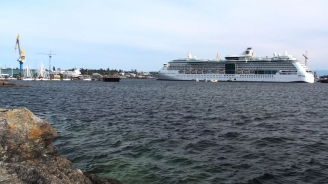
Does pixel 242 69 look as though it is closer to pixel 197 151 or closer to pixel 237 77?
pixel 237 77

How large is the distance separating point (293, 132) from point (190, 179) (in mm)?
9251

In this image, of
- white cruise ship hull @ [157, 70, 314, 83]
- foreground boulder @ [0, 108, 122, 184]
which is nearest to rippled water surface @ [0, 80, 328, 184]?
foreground boulder @ [0, 108, 122, 184]

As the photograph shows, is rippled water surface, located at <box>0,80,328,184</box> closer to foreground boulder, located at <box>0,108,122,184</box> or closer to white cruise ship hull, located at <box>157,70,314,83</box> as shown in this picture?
foreground boulder, located at <box>0,108,122,184</box>

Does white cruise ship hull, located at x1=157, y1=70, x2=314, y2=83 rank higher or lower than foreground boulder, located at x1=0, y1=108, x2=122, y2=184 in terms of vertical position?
higher

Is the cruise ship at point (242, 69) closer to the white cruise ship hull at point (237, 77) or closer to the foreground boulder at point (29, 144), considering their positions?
the white cruise ship hull at point (237, 77)

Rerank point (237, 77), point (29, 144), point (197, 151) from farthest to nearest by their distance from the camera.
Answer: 1. point (237, 77)
2. point (197, 151)
3. point (29, 144)

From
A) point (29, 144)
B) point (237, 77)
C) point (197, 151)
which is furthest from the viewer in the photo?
point (237, 77)

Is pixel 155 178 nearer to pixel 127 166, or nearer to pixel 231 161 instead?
pixel 127 166

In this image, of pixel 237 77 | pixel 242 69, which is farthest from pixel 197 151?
pixel 242 69

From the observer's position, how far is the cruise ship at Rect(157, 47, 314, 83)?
110 m

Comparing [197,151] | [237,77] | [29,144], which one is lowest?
[197,151]

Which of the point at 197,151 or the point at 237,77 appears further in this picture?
the point at 237,77

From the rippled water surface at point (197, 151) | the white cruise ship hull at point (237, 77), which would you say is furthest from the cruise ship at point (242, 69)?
the rippled water surface at point (197, 151)

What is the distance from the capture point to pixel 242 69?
386 feet
